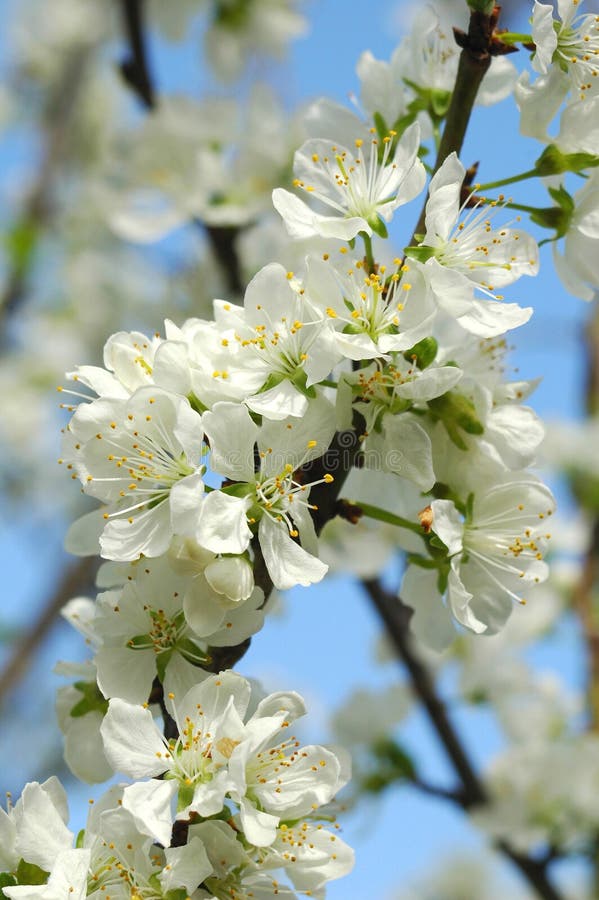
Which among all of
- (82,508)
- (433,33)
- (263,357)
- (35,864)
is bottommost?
(82,508)

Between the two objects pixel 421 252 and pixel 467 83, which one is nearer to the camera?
pixel 421 252

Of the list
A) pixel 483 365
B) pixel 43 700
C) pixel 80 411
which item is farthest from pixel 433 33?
pixel 43 700

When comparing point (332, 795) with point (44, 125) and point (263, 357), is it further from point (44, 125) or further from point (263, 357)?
point (44, 125)

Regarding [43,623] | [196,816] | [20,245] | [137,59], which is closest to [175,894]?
[196,816]

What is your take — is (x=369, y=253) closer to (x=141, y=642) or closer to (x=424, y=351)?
(x=424, y=351)

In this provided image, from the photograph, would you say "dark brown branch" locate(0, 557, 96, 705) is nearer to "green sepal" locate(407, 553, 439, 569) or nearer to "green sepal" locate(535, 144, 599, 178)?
"green sepal" locate(407, 553, 439, 569)

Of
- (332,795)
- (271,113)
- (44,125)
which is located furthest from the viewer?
(44,125)
